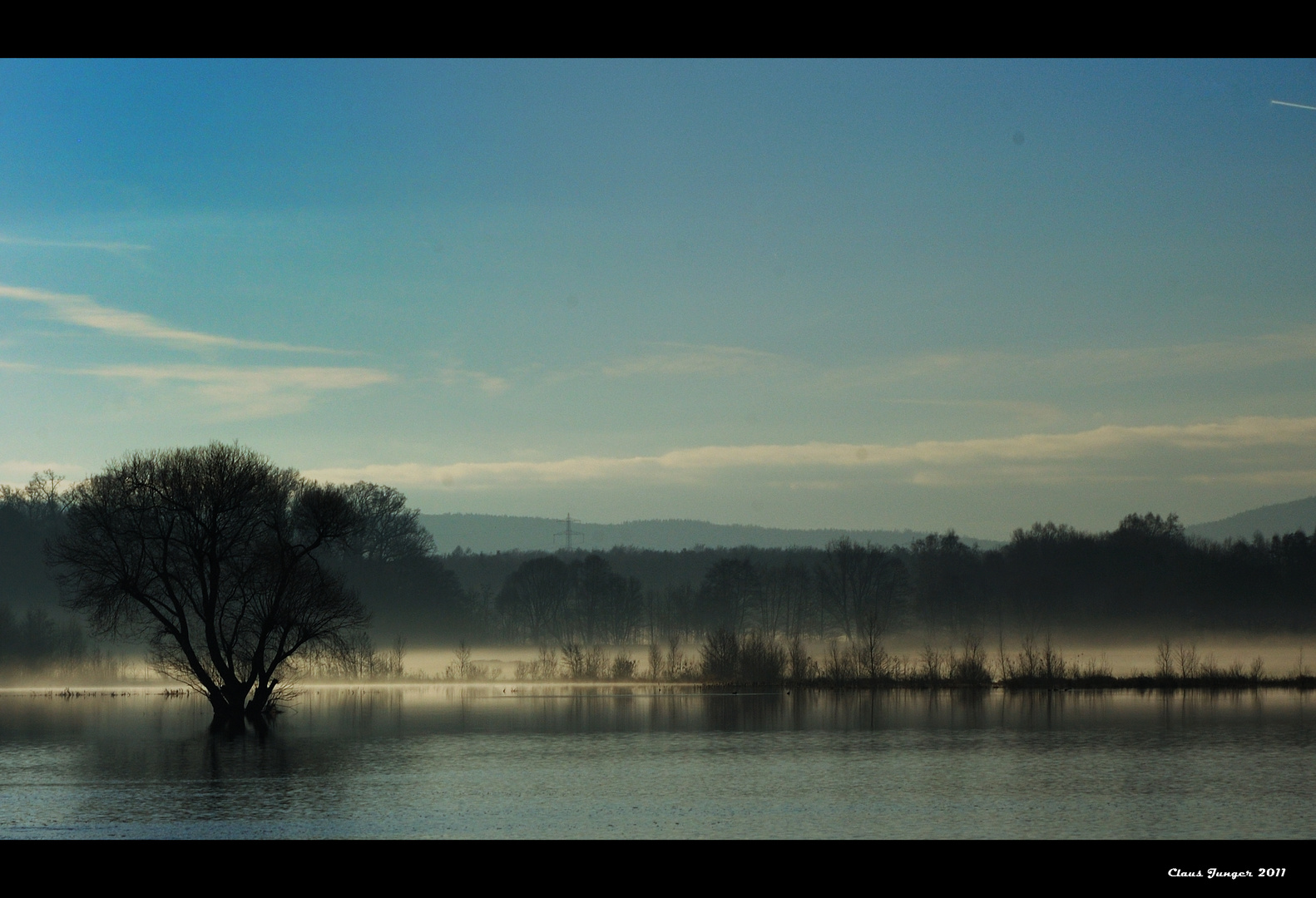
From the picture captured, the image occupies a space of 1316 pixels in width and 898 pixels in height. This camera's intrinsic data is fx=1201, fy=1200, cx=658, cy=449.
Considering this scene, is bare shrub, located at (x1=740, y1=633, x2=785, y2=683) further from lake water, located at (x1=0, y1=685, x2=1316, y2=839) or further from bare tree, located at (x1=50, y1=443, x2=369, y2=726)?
bare tree, located at (x1=50, y1=443, x2=369, y2=726)

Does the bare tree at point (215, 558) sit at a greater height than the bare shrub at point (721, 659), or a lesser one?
greater

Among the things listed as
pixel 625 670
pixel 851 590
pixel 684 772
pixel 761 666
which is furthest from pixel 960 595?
pixel 684 772

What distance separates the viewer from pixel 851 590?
10569cm

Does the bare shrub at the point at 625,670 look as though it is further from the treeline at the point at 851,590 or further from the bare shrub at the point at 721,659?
the treeline at the point at 851,590

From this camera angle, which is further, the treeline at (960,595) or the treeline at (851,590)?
the treeline at (960,595)

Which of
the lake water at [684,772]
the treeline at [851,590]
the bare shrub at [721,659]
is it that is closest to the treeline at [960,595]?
the treeline at [851,590]

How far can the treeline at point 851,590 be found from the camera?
84.2m

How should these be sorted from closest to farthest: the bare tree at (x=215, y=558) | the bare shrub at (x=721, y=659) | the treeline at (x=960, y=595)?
the bare tree at (x=215, y=558)
the bare shrub at (x=721, y=659)
the treeline at (x=960, y=595)

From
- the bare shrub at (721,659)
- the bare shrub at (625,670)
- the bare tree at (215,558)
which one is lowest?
the bare shrub at (625,670)

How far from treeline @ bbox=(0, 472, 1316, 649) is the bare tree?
3177 cm

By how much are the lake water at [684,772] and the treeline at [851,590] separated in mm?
34602

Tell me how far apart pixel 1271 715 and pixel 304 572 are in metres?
35.2
